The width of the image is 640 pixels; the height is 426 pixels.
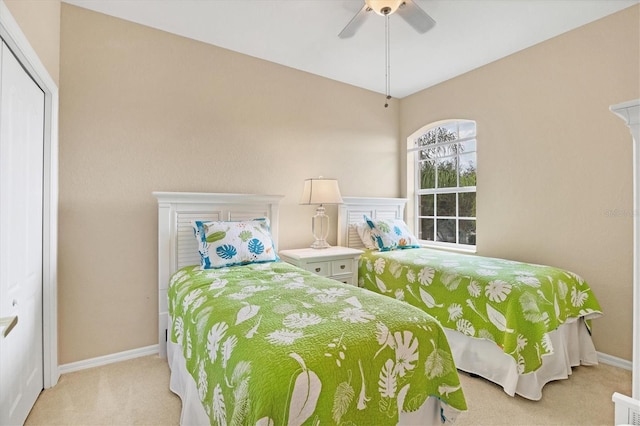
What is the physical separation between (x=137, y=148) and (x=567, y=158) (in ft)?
11.7

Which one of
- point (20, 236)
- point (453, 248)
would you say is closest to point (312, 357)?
point (20, 236)

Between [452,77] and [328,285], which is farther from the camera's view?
[452,77]

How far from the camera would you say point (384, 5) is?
204 centimetres

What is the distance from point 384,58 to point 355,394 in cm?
301

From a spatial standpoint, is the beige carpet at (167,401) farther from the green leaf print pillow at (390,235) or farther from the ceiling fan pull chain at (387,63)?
the ceiling fan pull chain at (387,63)

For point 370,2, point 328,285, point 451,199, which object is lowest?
point 328,285

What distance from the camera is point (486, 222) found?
10.8 feet

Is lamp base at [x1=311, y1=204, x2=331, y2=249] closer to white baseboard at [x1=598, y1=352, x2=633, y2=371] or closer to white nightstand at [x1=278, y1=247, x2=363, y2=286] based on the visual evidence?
white nightstand at [x1=278, y1=247, x2=363, y2=286]

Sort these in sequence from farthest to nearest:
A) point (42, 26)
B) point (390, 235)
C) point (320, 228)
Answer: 1. point (320, 228)
2. point (390, 235)
3. point (42, 26)

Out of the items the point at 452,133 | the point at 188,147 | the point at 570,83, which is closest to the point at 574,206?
the point at 570,83

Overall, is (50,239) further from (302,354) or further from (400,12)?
(400,12)

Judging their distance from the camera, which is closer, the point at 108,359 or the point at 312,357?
the point at 312,357

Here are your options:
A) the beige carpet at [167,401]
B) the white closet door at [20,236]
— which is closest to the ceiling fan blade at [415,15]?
the white closet door at [20,236]

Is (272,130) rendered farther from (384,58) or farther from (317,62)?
(384,58)
